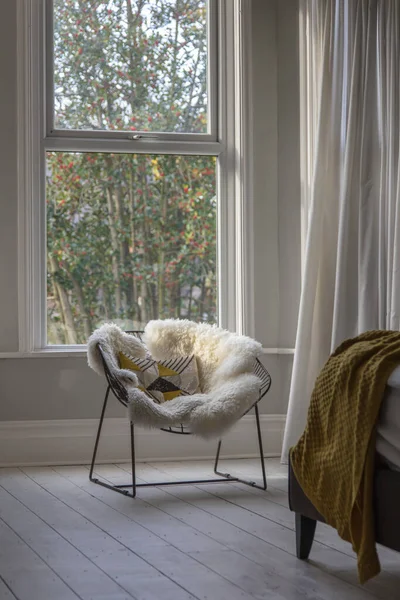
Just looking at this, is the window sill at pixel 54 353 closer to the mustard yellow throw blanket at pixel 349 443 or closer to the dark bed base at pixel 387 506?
the mustard yellow throw blanket at pixel 349 443

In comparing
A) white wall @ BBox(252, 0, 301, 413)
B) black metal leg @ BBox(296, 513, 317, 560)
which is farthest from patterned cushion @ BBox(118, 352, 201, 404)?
black metal leg @ BBox(296, 513, 317, 560)

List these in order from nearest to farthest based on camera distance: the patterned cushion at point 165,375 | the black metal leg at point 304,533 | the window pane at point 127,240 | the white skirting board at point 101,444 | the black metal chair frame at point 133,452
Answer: the black metal leg at point 304,533 < the black metal chair frame at point 133,452 < the patterned cushion at point 165,375 < the white skirting board at point 101,444 < the window pane at point 127,240

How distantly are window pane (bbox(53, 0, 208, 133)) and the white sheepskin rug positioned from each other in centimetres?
128

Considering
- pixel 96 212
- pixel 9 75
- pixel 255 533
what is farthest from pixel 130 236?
pixel 255 533

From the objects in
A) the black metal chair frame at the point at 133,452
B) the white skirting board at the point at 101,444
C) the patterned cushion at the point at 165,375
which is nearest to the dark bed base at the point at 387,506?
the black metal chair frame at the point at 133,452

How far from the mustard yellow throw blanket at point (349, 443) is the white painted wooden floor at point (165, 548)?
20 centimetres

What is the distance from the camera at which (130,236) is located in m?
4.76

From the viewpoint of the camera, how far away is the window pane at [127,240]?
468 centimetres

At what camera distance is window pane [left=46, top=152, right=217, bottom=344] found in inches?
184

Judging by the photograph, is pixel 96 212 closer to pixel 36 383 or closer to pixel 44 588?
pixel 36 383

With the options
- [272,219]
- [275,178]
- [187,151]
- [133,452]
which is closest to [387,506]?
[133,452]

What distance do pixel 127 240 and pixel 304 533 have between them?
240cm

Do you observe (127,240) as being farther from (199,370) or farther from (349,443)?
(349,443)

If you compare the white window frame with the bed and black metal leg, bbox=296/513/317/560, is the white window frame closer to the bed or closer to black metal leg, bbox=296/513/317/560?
black metal leg, bbox=296/513/317/560
